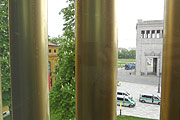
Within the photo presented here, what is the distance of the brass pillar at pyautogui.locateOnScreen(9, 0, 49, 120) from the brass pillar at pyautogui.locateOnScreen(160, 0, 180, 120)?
1.39 m

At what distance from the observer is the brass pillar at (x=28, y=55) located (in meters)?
1.74

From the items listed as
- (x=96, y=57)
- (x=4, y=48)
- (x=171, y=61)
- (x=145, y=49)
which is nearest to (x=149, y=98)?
(x=145, y=49)

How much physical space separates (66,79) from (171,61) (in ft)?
21.6

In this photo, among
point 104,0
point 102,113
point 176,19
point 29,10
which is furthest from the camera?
point 29,10

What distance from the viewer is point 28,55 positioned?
1770 millimetres

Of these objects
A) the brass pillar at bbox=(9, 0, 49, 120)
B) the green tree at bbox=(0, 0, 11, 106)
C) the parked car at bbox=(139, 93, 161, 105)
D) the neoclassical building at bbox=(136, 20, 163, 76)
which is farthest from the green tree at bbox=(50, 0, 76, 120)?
the parked car at bbox=(139, 93, 161, 105)

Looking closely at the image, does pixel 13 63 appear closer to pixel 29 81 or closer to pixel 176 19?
pixel 29 81

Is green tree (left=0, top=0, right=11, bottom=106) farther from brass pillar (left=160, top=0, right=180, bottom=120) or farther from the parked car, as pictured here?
the parked car

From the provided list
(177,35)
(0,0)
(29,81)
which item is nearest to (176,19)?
(177,35)

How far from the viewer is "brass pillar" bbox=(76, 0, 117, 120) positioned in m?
1.51

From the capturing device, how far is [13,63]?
1.82 m

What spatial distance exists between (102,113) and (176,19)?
1205mm

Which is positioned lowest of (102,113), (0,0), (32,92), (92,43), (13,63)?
(102,113)

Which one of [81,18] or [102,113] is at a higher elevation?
[81,18]
